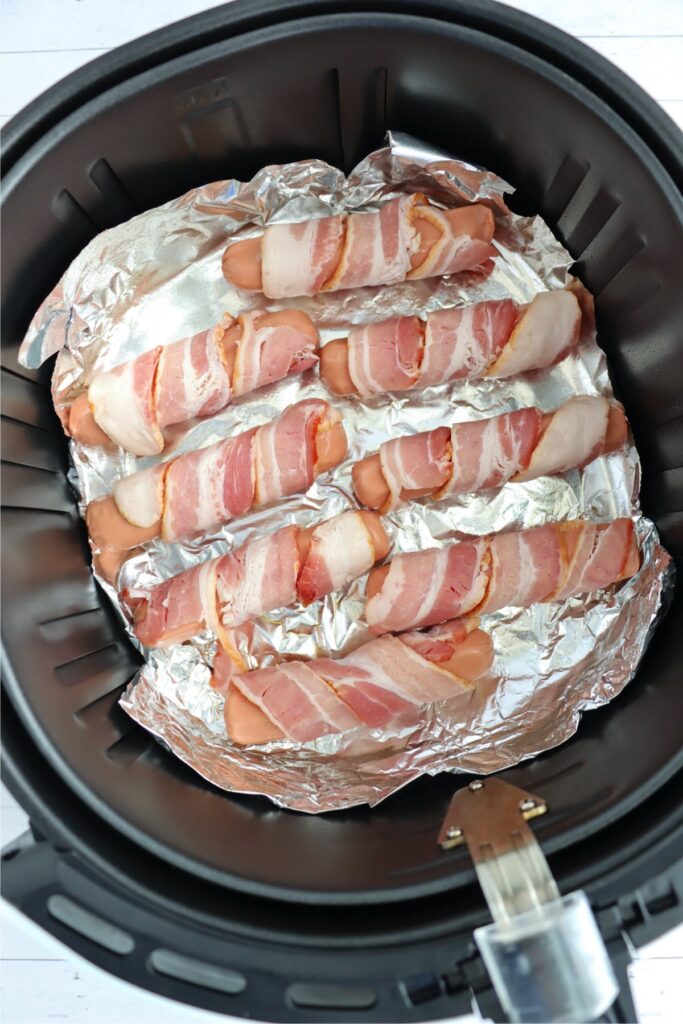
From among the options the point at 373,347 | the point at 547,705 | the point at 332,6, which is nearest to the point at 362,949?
the point at 547,705

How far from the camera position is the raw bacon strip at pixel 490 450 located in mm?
1431

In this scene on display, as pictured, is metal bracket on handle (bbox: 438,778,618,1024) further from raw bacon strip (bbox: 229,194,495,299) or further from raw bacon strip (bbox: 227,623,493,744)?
raw bacon strip (bbox: 229,194,495,299)

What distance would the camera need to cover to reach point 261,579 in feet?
4.60

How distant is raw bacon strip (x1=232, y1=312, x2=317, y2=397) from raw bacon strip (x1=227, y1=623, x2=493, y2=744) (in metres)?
0.51

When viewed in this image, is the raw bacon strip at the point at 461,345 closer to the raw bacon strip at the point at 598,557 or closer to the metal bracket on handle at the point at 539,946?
the raw bacon strip at the point at 598,557

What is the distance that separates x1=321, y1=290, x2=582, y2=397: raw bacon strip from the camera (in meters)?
1.45

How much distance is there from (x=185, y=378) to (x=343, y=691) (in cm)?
61

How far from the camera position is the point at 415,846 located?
121 cm

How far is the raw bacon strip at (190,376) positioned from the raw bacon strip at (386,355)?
0.78ft

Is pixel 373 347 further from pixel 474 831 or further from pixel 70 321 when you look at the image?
pixel 474 831

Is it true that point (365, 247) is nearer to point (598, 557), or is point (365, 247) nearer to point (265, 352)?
point (265, 352)

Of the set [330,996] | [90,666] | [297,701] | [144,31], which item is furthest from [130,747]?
[144,31]

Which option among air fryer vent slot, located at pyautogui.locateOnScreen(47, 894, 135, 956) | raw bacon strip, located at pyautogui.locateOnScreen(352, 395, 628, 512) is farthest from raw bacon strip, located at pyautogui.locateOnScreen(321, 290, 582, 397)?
air fryer vent slot, located at pyautogui.locateOnScreen(47, 894, 135, 956)

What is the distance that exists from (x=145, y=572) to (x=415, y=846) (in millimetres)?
671
